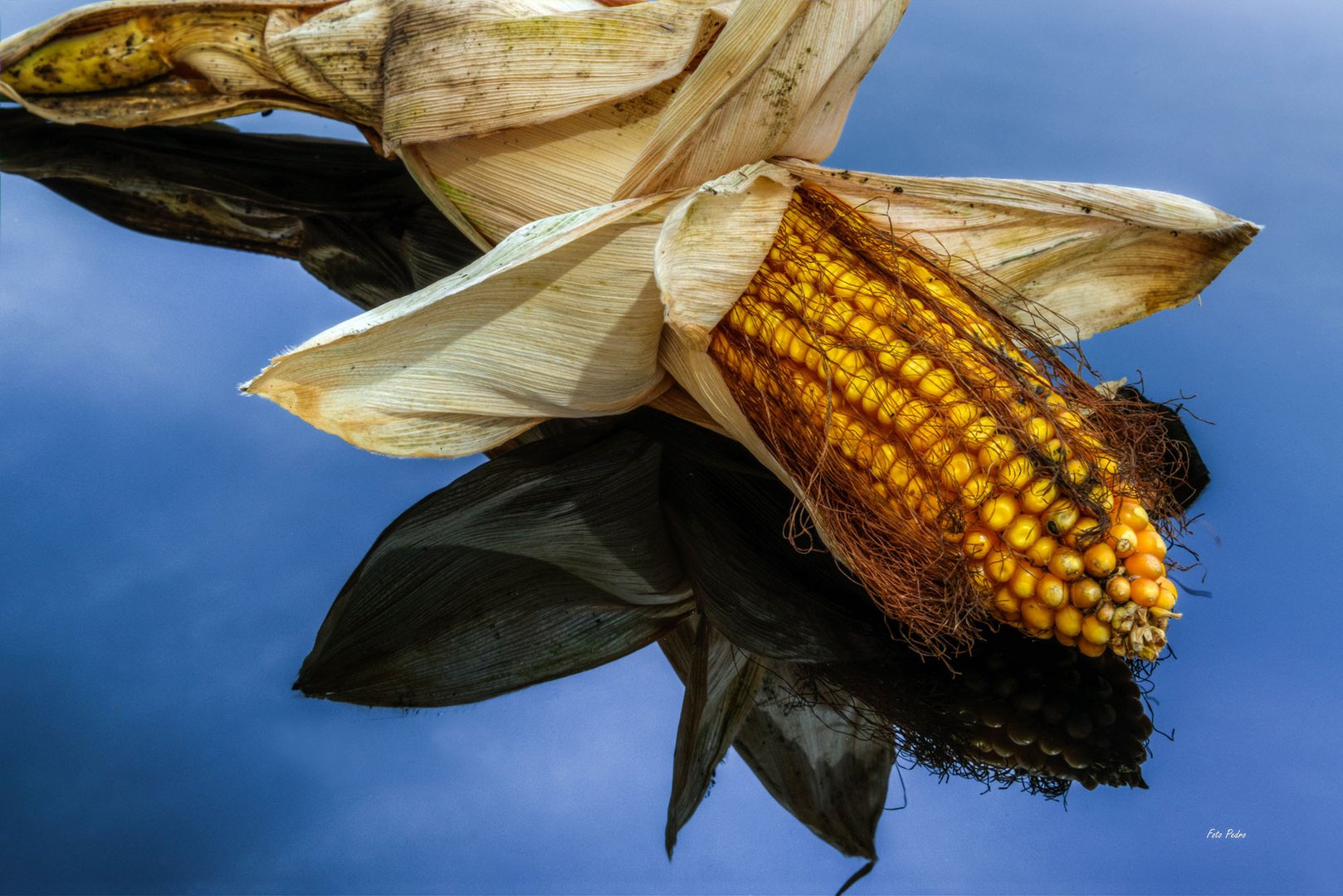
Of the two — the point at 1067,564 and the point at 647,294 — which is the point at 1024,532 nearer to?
the point at 1067,564

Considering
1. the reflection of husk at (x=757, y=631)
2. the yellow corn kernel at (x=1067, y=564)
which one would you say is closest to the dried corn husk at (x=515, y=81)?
the reflection of husk at (x=757, y=631)

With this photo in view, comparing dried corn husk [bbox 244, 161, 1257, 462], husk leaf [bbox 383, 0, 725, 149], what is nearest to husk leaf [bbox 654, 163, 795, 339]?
dried corn husk [bbox 244, 161, 1257, 462]

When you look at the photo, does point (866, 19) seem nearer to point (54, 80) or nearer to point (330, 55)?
point (330, 55)

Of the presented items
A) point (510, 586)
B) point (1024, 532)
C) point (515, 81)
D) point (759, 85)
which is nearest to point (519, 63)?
point (515, 81)

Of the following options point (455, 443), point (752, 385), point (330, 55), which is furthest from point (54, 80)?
point (752, 385)

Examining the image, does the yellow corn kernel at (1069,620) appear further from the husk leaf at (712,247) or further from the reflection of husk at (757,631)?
the husk leaf at (712,247)

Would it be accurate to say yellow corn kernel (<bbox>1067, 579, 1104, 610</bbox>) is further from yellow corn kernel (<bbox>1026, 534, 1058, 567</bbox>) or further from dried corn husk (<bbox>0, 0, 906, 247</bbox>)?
dried corn husk (<bbox>0, 0, 906, 247</bbox>)
